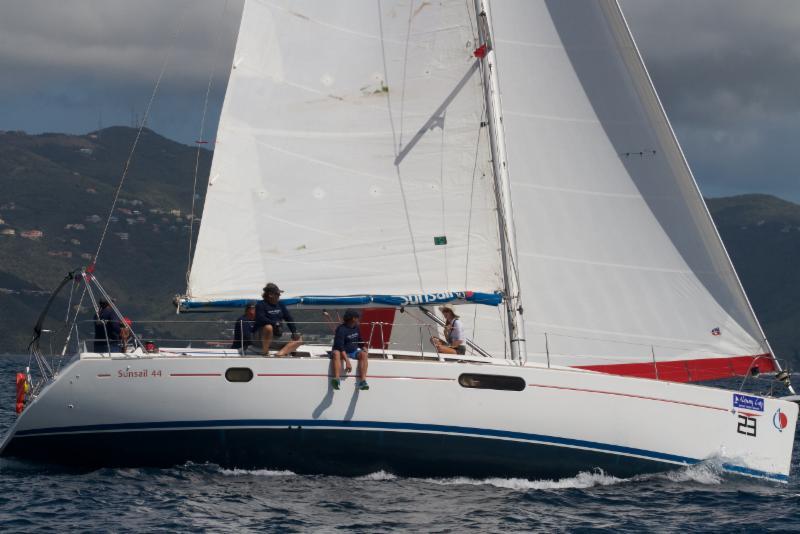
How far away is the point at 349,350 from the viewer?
677 inches

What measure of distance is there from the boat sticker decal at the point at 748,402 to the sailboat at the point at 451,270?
0.03 meters

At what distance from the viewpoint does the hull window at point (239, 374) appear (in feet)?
55.2

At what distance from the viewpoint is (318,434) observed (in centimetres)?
1694

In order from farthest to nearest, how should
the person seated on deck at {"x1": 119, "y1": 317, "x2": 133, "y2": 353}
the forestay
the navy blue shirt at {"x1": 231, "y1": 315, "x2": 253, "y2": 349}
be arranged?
the forestay
the navy blue shirt at {"x1": 231, "y1": 315, "x2": 253, "y2": 349}
the person seated on deck at {"x1": 119, "y1": 317, "x2": 133, "y2": 353}

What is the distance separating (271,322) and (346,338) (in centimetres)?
123

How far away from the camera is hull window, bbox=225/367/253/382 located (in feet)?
55.2

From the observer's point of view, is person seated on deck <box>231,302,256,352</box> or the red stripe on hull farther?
the red stripe on hull

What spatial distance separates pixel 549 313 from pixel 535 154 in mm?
2542

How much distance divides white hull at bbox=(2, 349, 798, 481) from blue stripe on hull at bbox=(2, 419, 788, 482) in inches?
0.6

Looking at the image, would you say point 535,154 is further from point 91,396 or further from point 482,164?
point 91,396

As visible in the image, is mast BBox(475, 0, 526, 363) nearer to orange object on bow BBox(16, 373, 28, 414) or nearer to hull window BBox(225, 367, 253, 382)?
hull window BBox(225, 367, 253, 382)

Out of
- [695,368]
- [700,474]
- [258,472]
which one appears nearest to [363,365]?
[258,472]

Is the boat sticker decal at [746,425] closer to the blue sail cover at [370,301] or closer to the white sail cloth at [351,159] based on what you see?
the blue sail cover at [370,301]

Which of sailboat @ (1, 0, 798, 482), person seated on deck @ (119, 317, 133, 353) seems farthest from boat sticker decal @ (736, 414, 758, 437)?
person seated on deck @ (119, 317, 133, 353)
